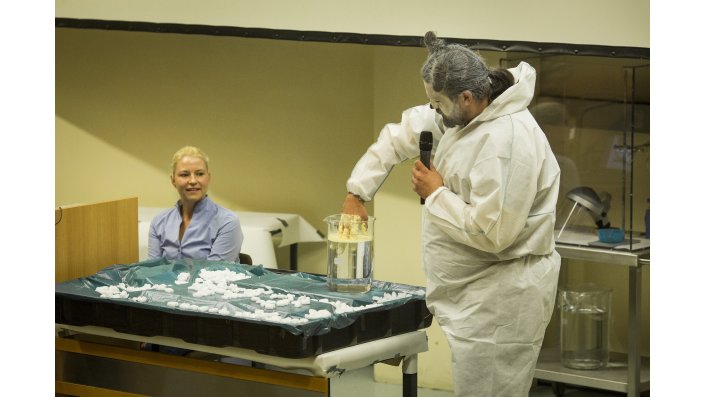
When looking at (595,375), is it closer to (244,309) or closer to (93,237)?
(244,309)

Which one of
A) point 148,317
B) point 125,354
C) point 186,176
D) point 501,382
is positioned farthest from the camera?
point 186,176

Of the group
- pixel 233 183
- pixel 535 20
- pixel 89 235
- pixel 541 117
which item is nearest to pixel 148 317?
pixel 89 235

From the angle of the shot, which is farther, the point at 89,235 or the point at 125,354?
the point at 89,235

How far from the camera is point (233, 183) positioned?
235 inches

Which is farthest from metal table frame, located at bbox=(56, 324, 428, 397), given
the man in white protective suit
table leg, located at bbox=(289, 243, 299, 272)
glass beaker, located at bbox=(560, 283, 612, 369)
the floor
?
table leg, located at bbox=(289, 243, 299, 272)

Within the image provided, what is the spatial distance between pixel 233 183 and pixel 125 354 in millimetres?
2429

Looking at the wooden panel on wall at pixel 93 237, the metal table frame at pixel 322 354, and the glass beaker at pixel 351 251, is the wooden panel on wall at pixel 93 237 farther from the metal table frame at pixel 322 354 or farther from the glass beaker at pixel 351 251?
the glass beaker at pixel 351 251

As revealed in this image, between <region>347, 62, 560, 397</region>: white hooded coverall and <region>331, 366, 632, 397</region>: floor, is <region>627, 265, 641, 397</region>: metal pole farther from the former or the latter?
<region>347, 62, 560, 397</region>: white hooded coverall

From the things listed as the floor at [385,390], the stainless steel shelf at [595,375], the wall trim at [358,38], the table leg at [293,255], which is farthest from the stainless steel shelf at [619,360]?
the table leg at [293,255]

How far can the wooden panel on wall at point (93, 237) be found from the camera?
3836mm

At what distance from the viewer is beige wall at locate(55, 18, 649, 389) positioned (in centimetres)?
574

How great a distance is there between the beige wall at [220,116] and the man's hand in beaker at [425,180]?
2.35m

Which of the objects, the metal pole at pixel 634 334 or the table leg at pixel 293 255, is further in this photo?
the table leg at pixel 293 255

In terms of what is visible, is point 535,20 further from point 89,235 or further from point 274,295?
point 89,235
